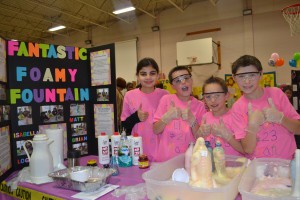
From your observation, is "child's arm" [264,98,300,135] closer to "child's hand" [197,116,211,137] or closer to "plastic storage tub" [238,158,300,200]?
"plastic storage tub" [238,158,300,200]

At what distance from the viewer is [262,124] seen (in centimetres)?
175

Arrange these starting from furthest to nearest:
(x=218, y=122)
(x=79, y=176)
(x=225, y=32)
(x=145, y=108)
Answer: (x=225, y=32)
(x=145, y=108)
(x=218, y=122)
(x=79, y=176)

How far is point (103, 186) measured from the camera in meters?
1.57

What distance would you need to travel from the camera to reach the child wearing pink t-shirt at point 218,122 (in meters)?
1.79

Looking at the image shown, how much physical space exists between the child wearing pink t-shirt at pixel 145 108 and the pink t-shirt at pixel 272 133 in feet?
2.60

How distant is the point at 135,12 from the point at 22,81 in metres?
7.55

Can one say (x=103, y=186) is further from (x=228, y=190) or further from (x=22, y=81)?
(x=22, y=81)

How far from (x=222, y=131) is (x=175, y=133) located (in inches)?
17.0

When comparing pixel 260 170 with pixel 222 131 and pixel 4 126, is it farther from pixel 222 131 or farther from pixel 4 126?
pixel 4 126

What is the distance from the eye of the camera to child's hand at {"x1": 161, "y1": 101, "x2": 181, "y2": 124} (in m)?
1.92

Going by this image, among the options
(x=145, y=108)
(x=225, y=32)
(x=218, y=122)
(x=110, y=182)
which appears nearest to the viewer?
(x=110, y=182)

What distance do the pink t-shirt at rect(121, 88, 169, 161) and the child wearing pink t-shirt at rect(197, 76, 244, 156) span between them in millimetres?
531

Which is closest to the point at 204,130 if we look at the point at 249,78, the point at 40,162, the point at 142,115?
the point at 249,78

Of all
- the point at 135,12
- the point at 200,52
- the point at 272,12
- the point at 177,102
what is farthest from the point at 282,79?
the point at 177,102
